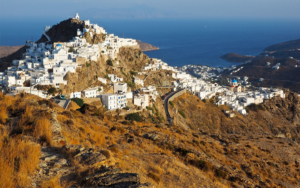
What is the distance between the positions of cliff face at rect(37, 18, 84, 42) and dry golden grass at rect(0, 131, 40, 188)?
39.4 meters

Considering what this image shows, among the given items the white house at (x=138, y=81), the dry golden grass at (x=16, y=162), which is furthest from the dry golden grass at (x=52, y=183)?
the white house at (x=138, y=81)

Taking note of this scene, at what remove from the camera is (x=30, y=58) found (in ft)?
107

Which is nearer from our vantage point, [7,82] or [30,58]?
[7,82]

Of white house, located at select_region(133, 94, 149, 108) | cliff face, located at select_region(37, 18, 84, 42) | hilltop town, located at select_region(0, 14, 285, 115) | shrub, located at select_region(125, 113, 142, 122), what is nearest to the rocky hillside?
shrub, located at select_region(125, 113, 142, 122)

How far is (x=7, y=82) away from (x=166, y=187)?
23.2m

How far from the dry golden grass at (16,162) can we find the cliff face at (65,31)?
1552 inches

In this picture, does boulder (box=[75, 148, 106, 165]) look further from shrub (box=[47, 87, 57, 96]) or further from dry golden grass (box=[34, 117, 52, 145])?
shrub (box=[47, 87, 57, 96])

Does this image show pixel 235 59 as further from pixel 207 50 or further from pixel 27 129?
pixel 27 129

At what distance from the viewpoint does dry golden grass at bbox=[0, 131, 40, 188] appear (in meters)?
3.88

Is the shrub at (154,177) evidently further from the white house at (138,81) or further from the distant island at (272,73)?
the distant island at (272,73)

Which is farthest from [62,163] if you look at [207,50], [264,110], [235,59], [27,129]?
[207,50]

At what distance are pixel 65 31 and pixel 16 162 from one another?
43353 millimetres

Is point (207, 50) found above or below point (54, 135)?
above

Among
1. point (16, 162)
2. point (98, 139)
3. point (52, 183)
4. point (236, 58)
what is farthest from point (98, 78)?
point (236, 58)
